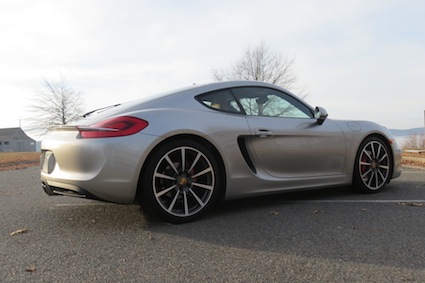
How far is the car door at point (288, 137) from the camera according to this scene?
3625 mm

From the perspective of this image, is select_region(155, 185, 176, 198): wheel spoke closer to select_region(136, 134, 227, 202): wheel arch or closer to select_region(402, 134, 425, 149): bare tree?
select_region(136, 134, 227, 202): wheel arch

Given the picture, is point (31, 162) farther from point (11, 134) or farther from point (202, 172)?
point (11, 134)

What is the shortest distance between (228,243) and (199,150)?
0.96 m

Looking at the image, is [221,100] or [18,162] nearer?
[221,100]

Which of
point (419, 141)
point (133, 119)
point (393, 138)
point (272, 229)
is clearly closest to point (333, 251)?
point (272, 229)

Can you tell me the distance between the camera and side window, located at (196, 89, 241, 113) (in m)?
3.54

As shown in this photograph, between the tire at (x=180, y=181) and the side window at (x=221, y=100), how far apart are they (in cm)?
50

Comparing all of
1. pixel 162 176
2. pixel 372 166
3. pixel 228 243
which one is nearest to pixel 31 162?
pixel 162 176

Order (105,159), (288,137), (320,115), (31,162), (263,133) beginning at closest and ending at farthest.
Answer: (105,159), (263,133), (288,137), (320,115), (31,162)

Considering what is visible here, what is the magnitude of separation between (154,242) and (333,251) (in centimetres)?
130

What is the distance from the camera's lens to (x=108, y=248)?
2.53 m

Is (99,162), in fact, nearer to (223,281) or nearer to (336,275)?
(223,281)

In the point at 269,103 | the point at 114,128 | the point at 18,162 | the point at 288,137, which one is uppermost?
the point at 269,103

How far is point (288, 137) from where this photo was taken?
3.78 meters
